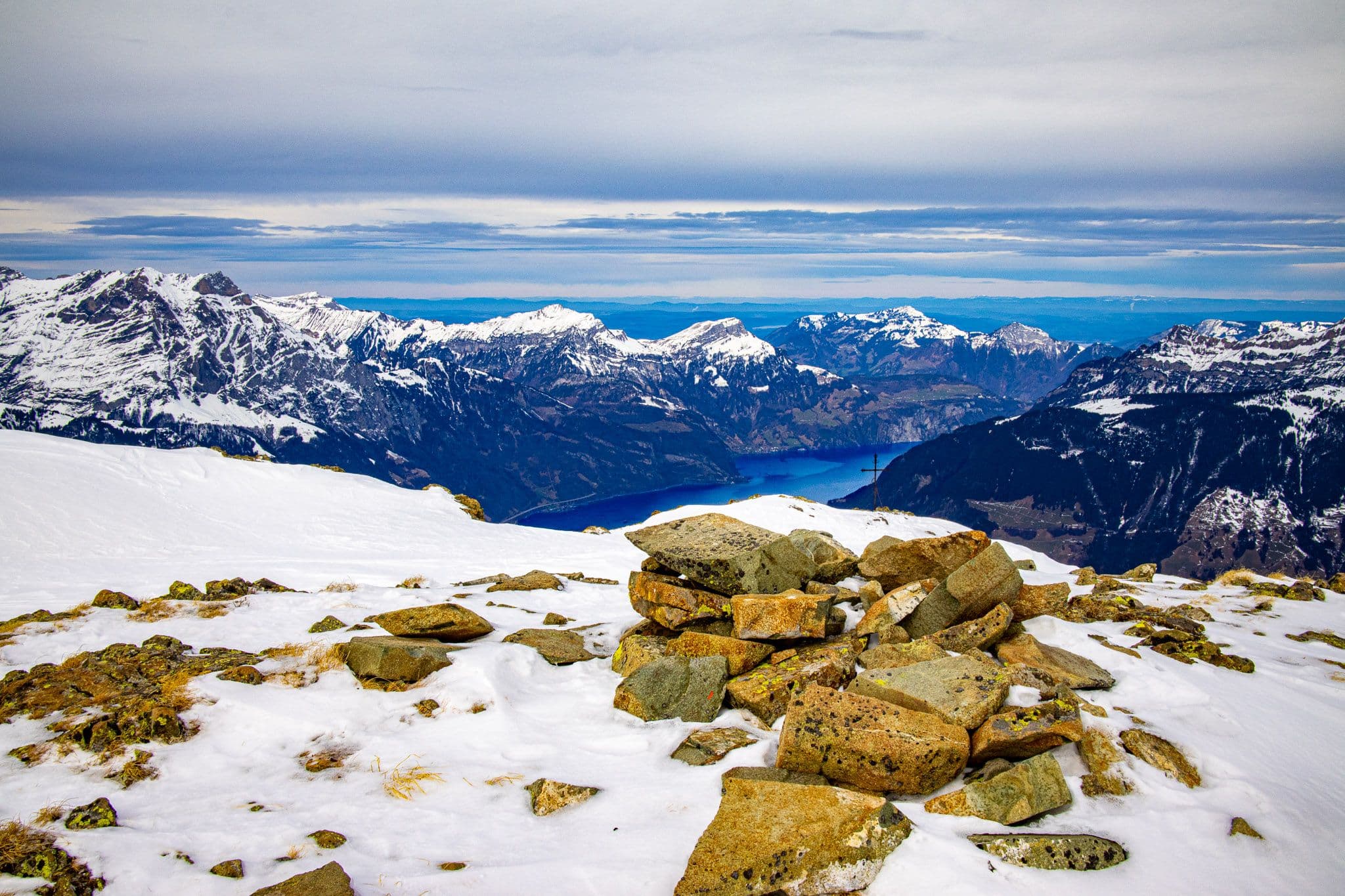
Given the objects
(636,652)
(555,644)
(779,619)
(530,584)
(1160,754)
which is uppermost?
(779,619)

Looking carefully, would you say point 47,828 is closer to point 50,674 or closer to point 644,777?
point 50,674

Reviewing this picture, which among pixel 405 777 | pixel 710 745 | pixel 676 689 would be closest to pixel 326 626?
pixel 405 777

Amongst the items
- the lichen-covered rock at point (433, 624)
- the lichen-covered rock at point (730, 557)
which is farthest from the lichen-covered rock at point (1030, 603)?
the lichen-covered rock at point (433, 624)

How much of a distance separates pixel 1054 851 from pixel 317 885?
287 inches

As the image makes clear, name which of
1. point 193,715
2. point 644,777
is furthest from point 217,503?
point 644,777

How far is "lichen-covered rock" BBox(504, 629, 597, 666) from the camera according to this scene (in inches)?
554

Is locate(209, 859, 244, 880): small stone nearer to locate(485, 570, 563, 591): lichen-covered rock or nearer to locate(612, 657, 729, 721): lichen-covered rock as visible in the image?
locate(612, 657, 729, 721): lichen-covered rock

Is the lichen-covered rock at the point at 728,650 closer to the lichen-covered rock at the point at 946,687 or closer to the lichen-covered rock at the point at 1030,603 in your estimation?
the lichen-covered rock at the point at 946,687

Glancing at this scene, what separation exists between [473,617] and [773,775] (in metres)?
8.07

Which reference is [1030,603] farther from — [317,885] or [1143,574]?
[1143,574]

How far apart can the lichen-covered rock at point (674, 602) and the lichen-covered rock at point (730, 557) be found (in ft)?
1.06

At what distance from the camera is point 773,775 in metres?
9.34

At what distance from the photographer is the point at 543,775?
1004cm

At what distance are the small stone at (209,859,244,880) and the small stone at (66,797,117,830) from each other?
5.77 feet
